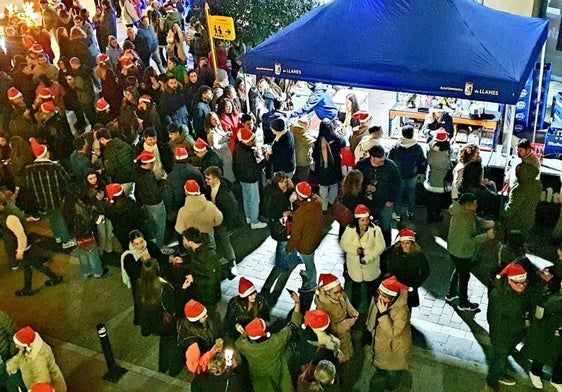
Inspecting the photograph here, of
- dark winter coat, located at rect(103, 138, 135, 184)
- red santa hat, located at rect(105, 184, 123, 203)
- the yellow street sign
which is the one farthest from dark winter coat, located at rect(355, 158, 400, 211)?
the yellow street sign

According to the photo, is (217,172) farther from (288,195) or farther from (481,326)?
(481,326)

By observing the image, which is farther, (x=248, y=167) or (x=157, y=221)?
A: (x=248, y=167)

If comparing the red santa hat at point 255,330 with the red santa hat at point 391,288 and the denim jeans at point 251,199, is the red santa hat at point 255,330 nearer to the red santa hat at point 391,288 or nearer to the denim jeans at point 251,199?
the red santa hat at point 391,288

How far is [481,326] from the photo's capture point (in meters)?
7.04

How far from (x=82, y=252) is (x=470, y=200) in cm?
496

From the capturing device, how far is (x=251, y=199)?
8.98 metres

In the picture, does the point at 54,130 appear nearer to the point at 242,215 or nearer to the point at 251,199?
the point at 242,215

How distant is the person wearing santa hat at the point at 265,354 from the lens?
5273 millimetres

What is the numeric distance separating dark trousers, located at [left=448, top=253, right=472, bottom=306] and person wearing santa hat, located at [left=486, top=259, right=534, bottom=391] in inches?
39.7

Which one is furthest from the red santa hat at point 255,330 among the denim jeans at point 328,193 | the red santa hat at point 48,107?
the red santa hat at point 48,107

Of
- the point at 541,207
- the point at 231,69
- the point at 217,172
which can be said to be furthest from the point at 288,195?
the point at 231,69

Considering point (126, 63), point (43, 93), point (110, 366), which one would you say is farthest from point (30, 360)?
point (126, 63)

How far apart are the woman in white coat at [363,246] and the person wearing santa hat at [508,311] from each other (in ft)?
4.37

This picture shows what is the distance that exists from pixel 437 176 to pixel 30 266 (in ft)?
18.2
